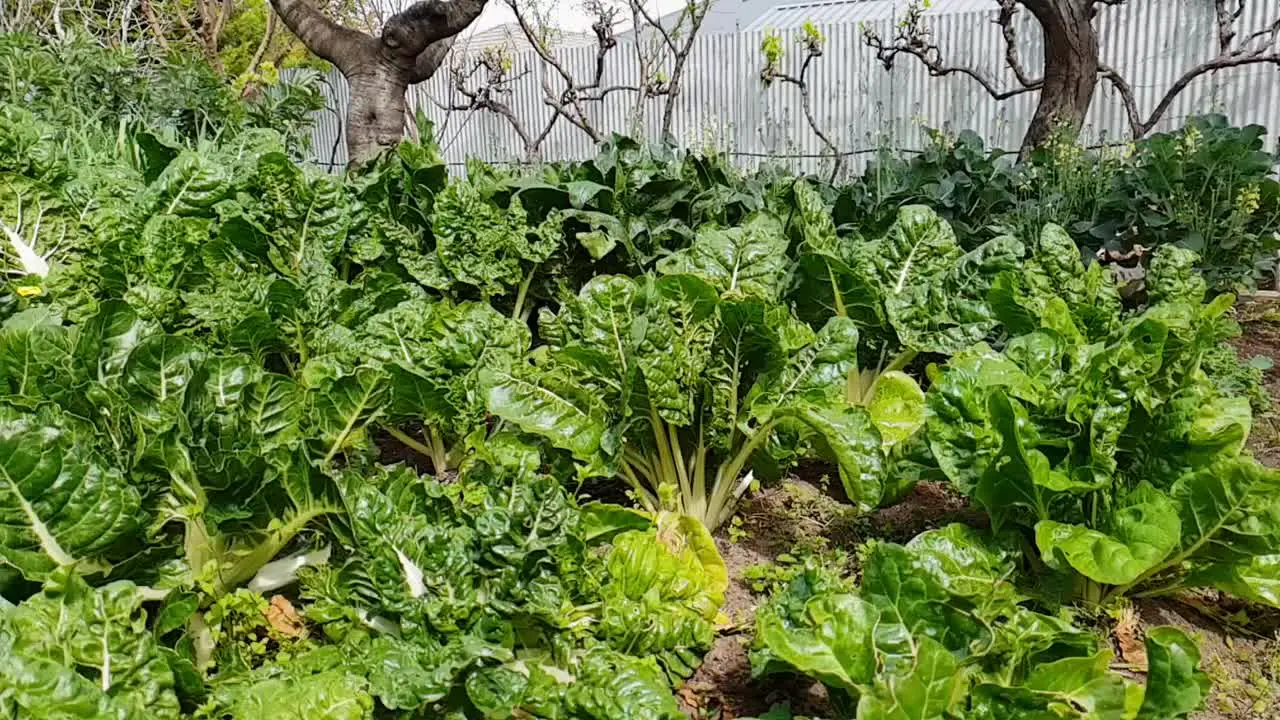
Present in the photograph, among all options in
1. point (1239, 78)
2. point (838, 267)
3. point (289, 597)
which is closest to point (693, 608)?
point (289, 597)

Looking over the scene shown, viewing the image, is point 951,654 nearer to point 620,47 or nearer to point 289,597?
point 289,597

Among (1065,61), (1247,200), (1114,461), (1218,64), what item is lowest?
(1114,461)

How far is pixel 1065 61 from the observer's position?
5781 mm

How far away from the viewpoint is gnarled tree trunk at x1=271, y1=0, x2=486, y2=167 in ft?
18.0

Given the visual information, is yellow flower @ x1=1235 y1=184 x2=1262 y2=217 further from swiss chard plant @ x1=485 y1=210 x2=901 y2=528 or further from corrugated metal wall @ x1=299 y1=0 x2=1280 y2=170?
corrugated metal wall @ x1=299 y1=0 x2=1280 y2=170

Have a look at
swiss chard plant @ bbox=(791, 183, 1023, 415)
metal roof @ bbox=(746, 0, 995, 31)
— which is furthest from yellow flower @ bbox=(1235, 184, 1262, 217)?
metal roof @ bbox=(746, 0, 995, 31)

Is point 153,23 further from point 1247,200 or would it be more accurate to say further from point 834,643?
point 834,643

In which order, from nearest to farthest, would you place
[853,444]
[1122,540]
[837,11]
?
[1122,540], [853,444], [837,11]

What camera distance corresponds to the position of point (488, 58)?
1273 cm

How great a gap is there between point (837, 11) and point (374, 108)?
12.8m

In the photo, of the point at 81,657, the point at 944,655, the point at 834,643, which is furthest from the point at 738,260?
the point at 81,657

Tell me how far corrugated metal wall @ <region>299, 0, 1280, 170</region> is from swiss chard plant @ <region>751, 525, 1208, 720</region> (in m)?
6.02

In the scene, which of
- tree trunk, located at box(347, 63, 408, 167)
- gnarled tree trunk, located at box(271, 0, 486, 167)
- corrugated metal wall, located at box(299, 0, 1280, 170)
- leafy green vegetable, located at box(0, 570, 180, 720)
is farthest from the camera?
corrugated metal wall, located at box(299, 0, 1280, 170)

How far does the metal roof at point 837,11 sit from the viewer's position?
1352 centimetres
